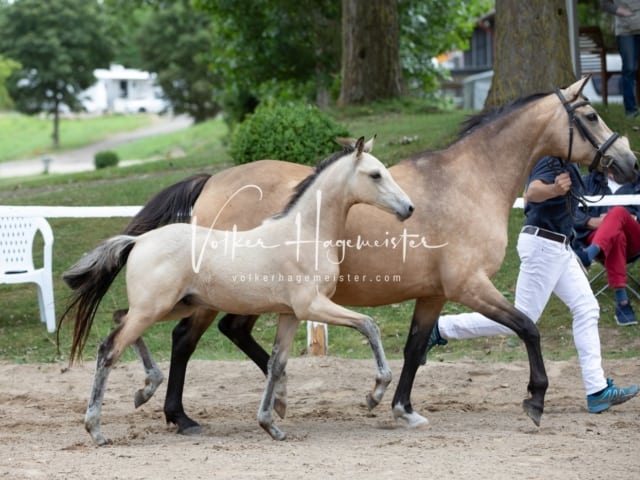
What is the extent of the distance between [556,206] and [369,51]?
1146 centimetres

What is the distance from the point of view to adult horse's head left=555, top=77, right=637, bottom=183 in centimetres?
623

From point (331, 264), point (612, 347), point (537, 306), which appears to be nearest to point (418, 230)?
point (331, 264)

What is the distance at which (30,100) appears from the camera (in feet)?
167

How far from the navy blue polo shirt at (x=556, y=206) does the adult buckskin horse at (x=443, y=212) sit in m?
0.11

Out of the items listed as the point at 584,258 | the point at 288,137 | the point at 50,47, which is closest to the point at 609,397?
the point at 584,258

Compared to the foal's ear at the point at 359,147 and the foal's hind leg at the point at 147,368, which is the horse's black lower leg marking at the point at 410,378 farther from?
the foal's hind leg at the point at 147,368

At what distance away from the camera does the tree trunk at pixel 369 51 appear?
17.3m

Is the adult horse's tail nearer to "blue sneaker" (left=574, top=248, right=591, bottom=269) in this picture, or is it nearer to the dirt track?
the dirt track

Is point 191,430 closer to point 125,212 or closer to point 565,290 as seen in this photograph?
point 565,290

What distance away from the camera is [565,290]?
650 centimetres

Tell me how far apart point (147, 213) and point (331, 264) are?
1.48 metres

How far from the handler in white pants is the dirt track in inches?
8.8

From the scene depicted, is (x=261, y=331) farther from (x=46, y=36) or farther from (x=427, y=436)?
(x=46, y=36)

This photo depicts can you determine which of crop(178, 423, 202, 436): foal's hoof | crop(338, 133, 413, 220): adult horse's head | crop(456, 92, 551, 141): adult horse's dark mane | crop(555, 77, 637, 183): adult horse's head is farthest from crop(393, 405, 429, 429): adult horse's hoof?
crop(555, 77, 637, 183): adult horse's head
